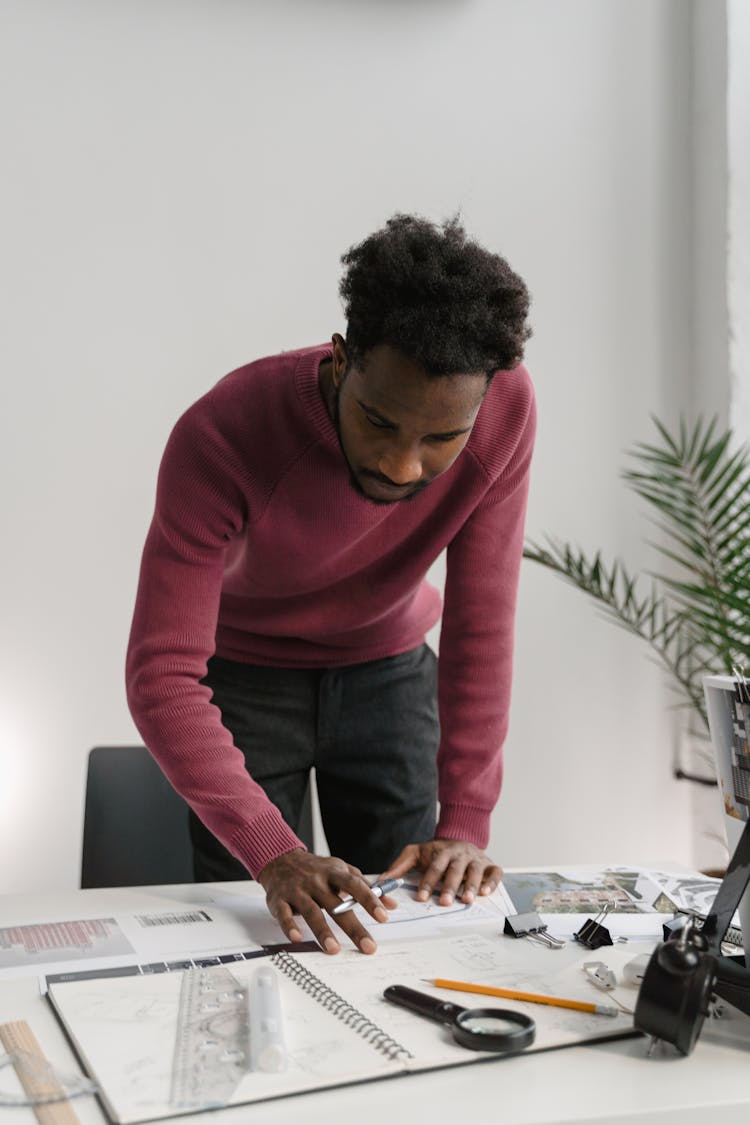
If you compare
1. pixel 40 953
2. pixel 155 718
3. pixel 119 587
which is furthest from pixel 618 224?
pixel 40 953

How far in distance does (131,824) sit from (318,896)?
761mm

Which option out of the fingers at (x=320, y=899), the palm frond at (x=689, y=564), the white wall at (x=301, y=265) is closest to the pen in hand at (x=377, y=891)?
the fingers at (x=320, y=899)

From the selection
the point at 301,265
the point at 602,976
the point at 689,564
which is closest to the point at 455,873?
the point at 602,976

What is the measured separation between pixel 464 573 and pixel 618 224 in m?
1.47

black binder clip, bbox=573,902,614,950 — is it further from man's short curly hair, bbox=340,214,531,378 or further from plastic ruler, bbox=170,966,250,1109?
man's short curly hair, bbox=340,214,531,378

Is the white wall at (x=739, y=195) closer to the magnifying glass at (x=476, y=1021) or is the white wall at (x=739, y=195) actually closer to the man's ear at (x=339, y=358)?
the man's ear at (x=339, y=358)

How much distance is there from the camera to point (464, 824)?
4.34 ft

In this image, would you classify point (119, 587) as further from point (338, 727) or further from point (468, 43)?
point (468, 43)

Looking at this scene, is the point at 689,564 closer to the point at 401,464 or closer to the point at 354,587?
the point at 354,587

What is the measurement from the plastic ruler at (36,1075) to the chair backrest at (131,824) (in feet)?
2.96


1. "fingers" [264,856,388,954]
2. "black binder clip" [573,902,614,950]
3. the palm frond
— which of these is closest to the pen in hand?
"fingers" [264,856,388,954]

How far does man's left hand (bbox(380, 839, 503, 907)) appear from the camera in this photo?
45.1 inches

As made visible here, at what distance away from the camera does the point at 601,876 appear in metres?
1.26

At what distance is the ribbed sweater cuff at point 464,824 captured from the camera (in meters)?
1.32
